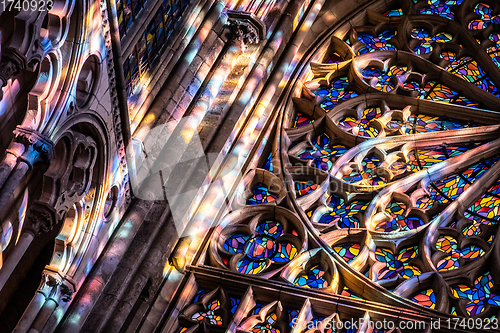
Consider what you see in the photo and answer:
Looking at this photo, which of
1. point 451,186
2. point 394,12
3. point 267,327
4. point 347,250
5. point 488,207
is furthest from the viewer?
point 394,12

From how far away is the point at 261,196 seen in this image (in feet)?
29.9

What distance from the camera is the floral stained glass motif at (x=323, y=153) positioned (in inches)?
372

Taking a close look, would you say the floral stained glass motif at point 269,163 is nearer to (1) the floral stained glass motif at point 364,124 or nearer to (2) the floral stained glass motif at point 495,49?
(1) the floral stained glass motif at point 364,124

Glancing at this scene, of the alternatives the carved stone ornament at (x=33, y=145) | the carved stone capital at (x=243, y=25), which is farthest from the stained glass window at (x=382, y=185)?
the carved stone ornament at (x=33, y=145)

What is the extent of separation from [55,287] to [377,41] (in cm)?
698

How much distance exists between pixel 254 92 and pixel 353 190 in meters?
1.82

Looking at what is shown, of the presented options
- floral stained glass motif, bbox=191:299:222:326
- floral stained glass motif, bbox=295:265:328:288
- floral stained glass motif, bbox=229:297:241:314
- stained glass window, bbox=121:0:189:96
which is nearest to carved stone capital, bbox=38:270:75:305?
floral stained glass motif, bbox=191:299:222:326

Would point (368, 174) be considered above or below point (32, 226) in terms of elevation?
above

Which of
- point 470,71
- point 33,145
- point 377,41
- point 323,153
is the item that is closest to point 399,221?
point 323,153

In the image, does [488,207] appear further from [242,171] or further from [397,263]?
[242,171]

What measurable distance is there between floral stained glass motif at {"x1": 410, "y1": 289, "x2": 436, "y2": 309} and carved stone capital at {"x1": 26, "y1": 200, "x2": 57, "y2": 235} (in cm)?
395

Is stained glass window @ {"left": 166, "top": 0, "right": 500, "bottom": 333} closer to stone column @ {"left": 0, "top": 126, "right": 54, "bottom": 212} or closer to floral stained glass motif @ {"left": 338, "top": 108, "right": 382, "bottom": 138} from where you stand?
floral stained glass motif @ {"left": 338, "top": 108, "right": 382, "bottom": 138}

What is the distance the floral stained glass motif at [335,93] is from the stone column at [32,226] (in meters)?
5.30

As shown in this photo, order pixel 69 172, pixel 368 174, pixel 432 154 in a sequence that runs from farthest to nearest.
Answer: pixel 432 154, pixel 368 174, pixel 69 172
